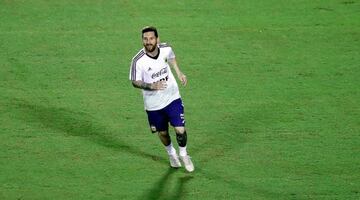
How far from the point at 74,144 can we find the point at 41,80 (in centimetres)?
234

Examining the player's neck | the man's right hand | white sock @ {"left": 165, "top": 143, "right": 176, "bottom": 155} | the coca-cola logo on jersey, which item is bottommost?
white sock @ {"left": 165, "top": 143, "right": 176, "bottom": 155}

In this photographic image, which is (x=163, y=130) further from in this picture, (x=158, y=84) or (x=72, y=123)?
(x=72, y=123)

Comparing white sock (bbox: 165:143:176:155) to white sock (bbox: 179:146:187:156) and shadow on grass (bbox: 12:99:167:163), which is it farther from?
shadow on grass (bbox: 12:99:167:163)

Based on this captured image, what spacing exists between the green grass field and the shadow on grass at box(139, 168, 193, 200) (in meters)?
0.02

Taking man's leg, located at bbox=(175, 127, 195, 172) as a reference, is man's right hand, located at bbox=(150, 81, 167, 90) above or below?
above

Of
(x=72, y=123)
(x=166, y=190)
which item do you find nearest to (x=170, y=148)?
(x=166, y=190)

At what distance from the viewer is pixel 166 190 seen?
9.20 meters

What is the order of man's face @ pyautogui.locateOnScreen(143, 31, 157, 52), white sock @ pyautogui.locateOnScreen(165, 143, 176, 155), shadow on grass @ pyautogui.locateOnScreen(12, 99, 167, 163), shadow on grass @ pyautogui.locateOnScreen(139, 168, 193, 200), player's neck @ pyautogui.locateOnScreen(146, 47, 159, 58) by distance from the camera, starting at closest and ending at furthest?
1. man's face @ pyautogui.locateOnScreen(143, 31, 157, 52)
2. shadow on grass @ pyautogui.locateOnScreen(139, 168, 193, 200)
3. player's neck @ pyautogui.locateOnScreen(146, 47, 159, 58)
4. white sock @ pyautogui.locateOnScreen(165, 143, 176, 155)
5. shadow on grass @ pyautogui.locateOnScreen(12, 99, 167, 163)

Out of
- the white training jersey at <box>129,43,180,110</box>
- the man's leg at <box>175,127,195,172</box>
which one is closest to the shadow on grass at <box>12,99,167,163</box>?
the man's leg at <box>175,127,195,172</box>

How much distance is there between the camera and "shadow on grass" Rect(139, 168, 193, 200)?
9031 mm

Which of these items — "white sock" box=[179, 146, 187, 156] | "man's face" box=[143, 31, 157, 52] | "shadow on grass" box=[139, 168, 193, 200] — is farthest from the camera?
"white sock" box=[179, 146, 187, 156]

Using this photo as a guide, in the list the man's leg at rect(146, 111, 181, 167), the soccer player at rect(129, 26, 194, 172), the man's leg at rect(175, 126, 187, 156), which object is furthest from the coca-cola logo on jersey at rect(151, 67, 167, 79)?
the man's leg at rect(175, 126, 187, 156)

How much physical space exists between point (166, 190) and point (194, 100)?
282 centimetres

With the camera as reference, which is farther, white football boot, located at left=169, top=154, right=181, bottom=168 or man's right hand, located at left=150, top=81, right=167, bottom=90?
white football boot, located at left=169, top=154, right=181, bottom=168
